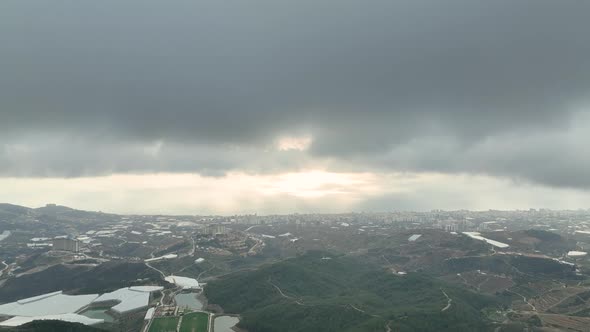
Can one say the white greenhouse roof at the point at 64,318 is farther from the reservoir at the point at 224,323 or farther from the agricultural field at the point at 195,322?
the reservoir at the point at 224,323

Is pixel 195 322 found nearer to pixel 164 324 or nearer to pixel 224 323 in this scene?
pixel 164 324

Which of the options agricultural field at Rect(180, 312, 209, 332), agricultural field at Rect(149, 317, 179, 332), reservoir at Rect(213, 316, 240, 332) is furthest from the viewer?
reservoir at Rect(213, 316, 240, 332)

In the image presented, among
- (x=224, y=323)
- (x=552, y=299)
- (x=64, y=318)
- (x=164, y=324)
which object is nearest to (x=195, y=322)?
(x=164, y=324)

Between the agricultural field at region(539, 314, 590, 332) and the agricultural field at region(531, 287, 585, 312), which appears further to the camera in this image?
the agricultural field at region(531, 287, 585, 312)

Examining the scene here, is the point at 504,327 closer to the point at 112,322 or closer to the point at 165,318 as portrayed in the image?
the point at 165,318

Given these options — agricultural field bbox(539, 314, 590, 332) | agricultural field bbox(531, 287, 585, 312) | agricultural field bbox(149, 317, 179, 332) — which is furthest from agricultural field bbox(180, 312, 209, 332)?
agricultural field bbox(531, 287, 585, 312)

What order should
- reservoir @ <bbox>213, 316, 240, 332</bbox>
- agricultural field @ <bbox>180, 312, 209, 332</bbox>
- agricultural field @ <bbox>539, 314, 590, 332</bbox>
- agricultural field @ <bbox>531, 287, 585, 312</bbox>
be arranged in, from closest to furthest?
1. agricultural field @ <bbox>539, 314, 590, 332</bbox>
2. agricultural field @ <bbox>180, 312, 209, 332</bbox>
3. reservoir @ <bbox>213, 316, 240, 332</bbox>
4. agricultural field @ <bbox>531, 287, 585, 312</bbox>

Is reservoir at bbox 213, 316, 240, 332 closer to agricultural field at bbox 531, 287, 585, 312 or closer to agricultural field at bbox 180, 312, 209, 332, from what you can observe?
agricultural field at bbox 180, 312, 209, 332

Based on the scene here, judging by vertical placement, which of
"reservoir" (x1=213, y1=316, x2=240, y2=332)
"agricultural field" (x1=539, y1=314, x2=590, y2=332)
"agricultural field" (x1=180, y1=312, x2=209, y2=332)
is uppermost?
"agricultural field" (x1=539, y1=314, x2=590, y2=332)
